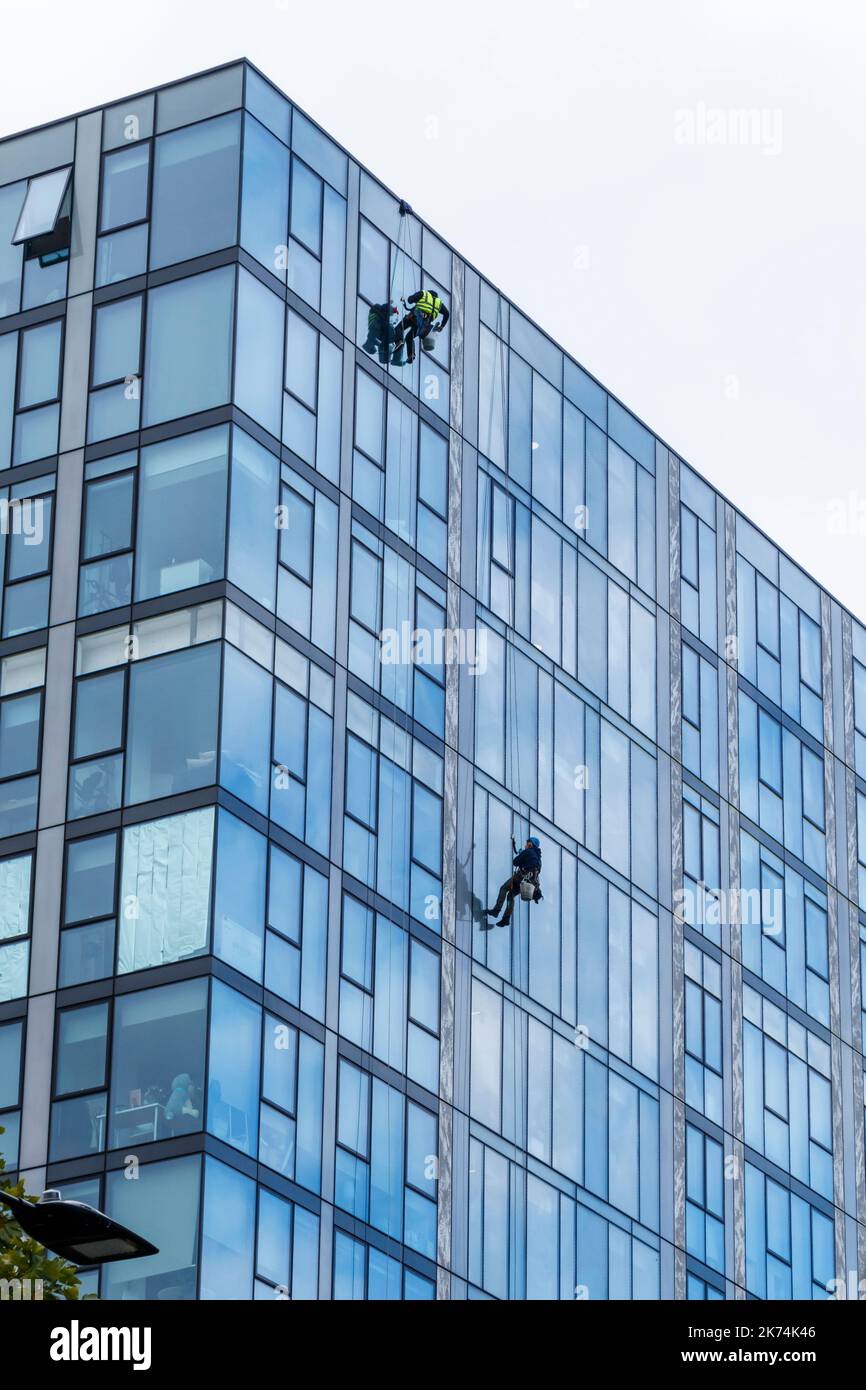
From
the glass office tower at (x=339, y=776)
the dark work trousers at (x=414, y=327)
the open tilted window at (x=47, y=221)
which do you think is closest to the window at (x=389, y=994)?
the glass office tower at (x=339, y=776)

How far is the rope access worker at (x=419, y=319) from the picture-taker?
5166 cm

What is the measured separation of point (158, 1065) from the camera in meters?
43.3

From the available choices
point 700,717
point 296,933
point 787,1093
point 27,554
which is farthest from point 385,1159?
point 700,717

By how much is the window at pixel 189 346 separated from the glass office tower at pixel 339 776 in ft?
0.20

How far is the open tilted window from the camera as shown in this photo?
164 feet

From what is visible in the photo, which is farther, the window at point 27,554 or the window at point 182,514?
the window at point 27,554

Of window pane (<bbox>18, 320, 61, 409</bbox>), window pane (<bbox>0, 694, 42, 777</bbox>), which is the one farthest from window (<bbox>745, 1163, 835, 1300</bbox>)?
window pane (<bbox>18, 320, 61, 409</bbox>)

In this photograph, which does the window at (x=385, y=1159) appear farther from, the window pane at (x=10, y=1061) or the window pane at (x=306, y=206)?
the window pane at (x=306, y=206)

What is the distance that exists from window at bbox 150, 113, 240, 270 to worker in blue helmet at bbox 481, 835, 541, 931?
1206 cm

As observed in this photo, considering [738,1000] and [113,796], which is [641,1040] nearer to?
[738,1000]

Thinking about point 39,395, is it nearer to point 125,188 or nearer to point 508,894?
point 125,188

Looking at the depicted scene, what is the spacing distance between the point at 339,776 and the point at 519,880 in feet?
16.3
